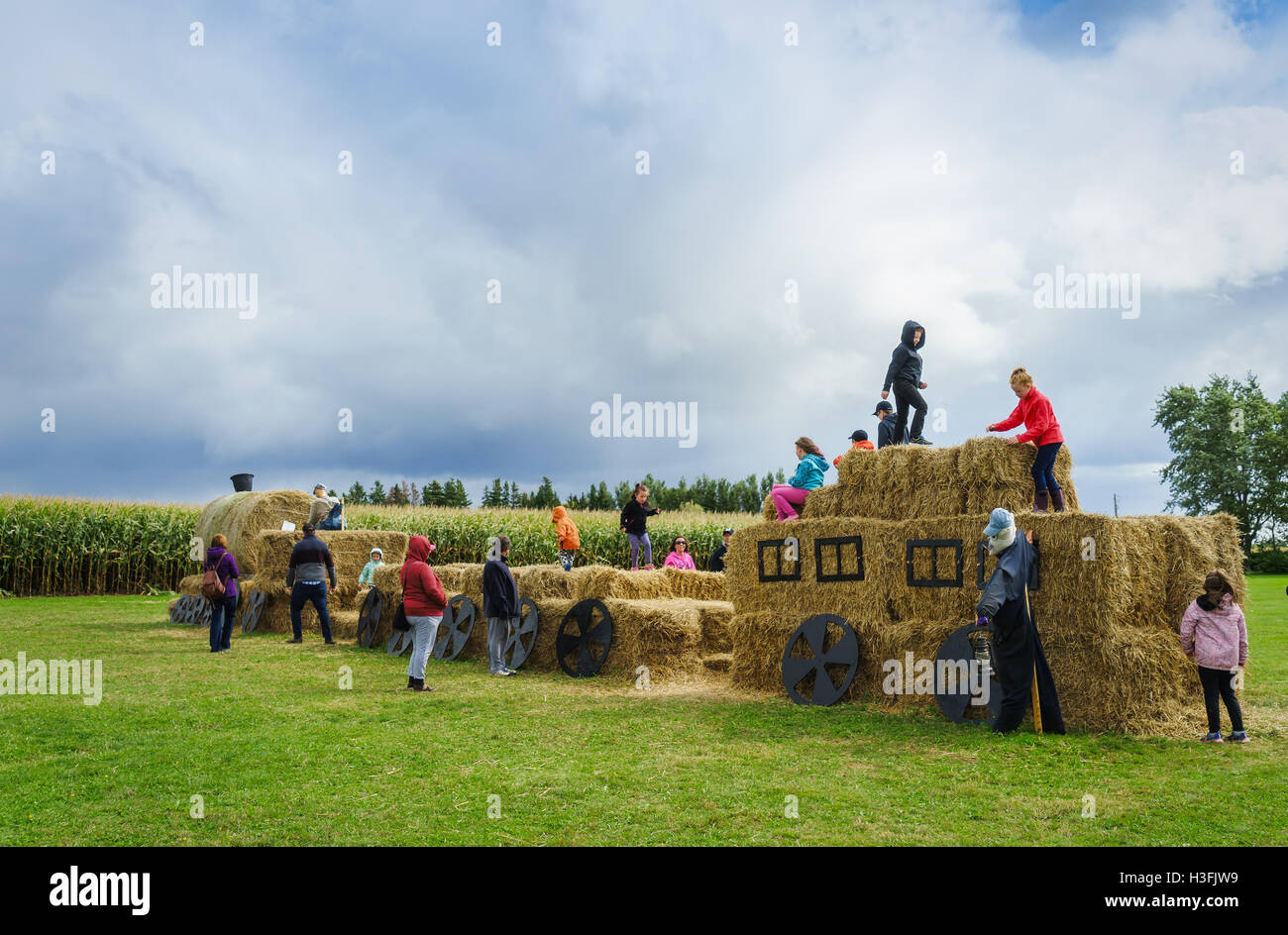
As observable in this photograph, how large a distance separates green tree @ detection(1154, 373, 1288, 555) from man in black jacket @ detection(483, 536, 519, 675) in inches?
2249

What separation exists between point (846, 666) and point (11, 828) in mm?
7948

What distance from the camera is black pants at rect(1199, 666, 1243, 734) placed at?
8188 mm

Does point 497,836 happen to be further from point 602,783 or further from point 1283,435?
point 1283,435

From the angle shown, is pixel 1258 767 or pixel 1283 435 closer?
pixel 1258 767

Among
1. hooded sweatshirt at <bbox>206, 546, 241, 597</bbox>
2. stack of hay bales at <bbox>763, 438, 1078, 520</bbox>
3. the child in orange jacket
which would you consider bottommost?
hooded sweatshirt at <bbox>206, 546, 241, 597</bbox>

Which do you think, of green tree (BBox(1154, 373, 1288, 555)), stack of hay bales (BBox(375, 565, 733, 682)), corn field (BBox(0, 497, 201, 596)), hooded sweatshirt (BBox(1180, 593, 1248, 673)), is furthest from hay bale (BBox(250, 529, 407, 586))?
green tree (BBox(1154, 373, 1288, 555))

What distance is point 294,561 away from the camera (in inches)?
638

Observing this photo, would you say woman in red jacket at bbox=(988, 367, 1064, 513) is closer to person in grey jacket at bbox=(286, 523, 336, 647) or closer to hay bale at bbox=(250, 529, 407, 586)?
person in grey jacket at bbox=(286, 523, 336, 647)

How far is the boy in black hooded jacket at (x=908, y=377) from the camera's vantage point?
12.0m

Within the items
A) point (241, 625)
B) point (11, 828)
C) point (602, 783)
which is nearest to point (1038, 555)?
point (602, 783)

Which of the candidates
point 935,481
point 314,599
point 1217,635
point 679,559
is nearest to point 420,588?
point 314,599

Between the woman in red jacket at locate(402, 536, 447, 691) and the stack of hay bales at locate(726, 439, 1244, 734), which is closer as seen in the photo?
the stack of hay bales at locate(726, 439, 1244, 734)

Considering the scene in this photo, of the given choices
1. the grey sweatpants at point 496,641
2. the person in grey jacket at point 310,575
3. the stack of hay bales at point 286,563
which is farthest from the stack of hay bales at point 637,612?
the stack of hay bales at point 286,563

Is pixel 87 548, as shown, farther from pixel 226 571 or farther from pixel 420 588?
pixel 420 588
